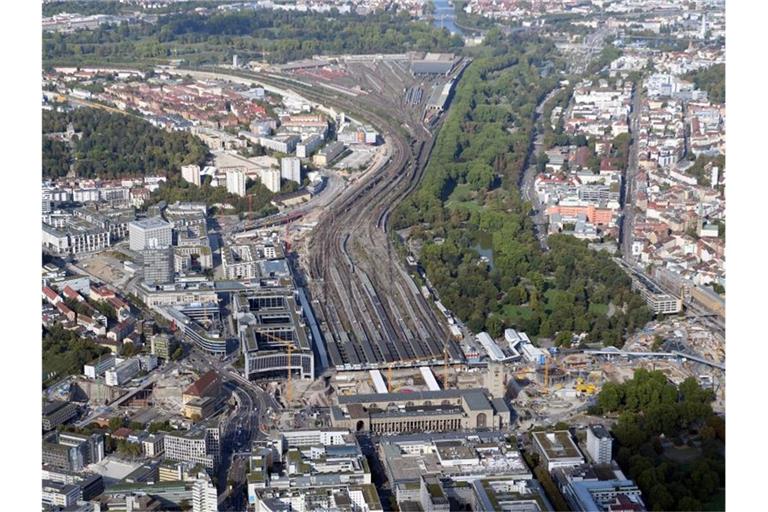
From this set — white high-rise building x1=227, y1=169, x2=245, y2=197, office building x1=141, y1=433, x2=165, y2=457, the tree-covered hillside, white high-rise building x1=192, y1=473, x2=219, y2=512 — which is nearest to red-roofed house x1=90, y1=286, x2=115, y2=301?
office building x1=141, y1=433, x2=165, y2=457

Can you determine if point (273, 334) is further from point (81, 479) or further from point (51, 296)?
point (81, 479)

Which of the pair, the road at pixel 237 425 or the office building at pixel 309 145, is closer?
the road at pixel 237 425

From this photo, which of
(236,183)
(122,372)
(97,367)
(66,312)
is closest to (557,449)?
(122,372)

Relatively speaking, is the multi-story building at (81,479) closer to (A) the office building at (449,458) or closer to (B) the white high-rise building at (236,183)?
(A) the office building at (449,458)

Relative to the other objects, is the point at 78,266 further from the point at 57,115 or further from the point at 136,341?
the point at 57,115

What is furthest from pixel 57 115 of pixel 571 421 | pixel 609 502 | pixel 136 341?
pixel 609 502

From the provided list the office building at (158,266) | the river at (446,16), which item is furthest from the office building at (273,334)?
the river at (446,16)
